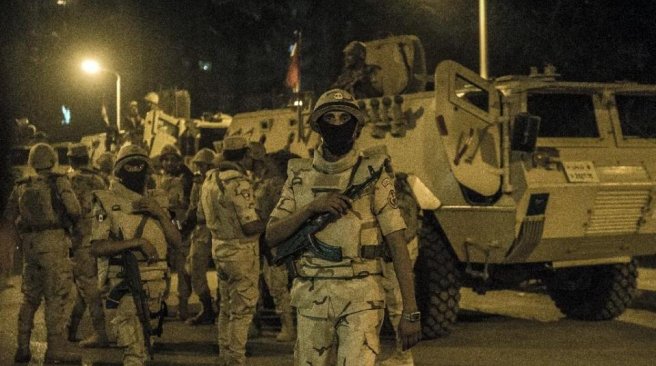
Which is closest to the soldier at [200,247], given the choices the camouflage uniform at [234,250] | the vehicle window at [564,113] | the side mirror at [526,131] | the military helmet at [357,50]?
the military helmet at [357,50]

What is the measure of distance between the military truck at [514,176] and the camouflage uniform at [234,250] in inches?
81.7

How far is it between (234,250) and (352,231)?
10.4 ft

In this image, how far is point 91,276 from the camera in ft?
32.2

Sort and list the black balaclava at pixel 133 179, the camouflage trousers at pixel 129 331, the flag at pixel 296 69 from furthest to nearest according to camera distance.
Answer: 1. the flag at pixel 296 69
2. the black balaclava at pixel 133 179
3. the camouflage trousers at pixel 129 331

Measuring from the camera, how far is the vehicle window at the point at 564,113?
997cm

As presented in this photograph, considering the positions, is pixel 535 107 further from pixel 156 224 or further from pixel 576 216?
pixel 156 224

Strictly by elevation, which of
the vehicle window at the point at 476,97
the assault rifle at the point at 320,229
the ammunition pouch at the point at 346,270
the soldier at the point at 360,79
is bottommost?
the ammunition pouch at the point at 346,270

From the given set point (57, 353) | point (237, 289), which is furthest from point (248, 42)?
point (237, 289)

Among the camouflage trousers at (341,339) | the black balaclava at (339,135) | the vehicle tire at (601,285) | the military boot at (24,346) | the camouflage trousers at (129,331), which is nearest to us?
the camouflage trousers at (341,339)

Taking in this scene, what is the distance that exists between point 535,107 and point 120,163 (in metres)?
4.66

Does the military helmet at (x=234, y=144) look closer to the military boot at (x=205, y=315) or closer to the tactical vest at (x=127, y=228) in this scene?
the tactical vest at (x=127, y=228)

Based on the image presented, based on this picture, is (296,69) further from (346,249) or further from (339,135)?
(346,249)

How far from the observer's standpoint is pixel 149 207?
646 cm

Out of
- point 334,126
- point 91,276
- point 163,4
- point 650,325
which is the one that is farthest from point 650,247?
point 163,4
